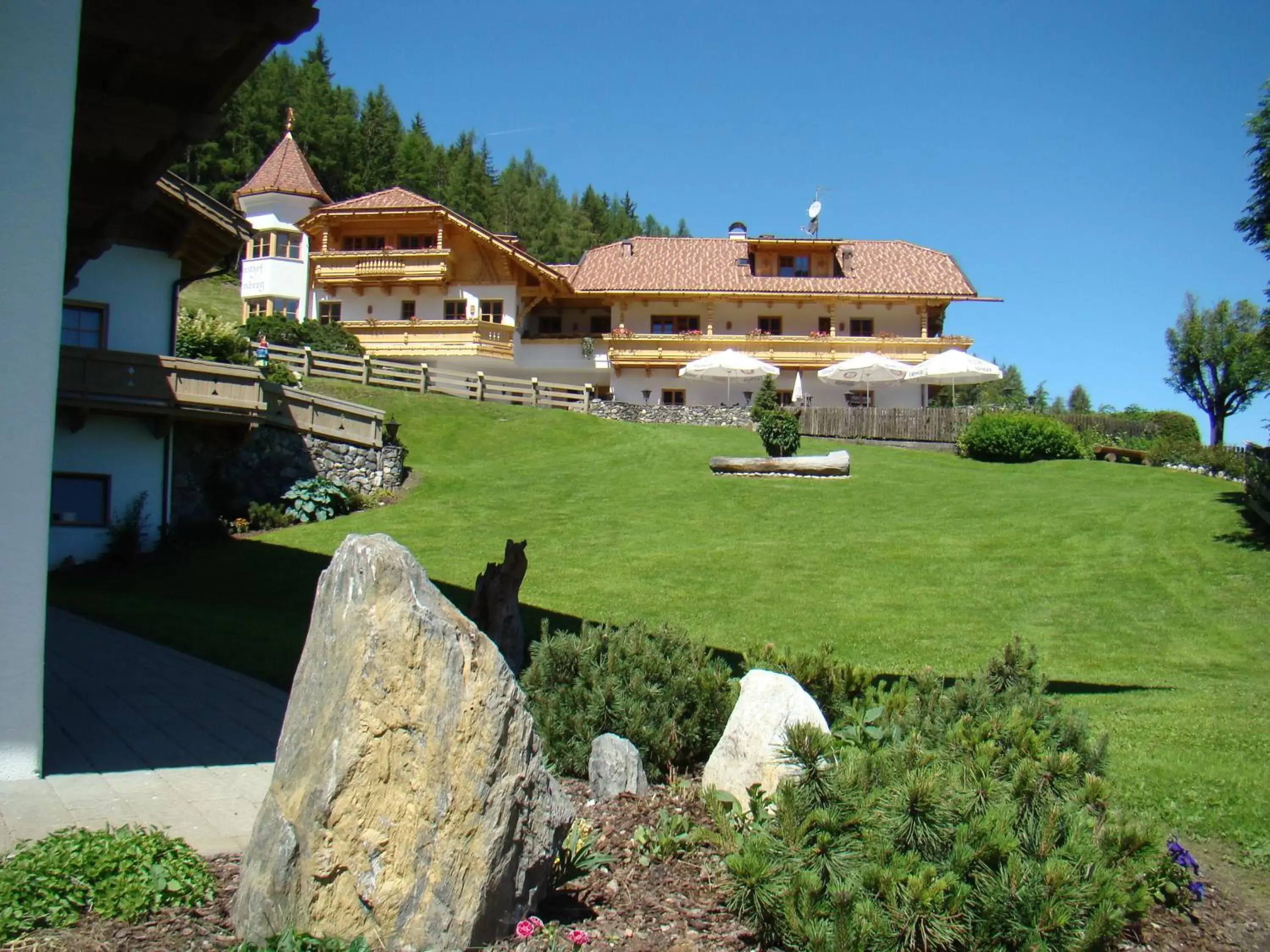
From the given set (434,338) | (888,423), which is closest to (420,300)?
(434,338)

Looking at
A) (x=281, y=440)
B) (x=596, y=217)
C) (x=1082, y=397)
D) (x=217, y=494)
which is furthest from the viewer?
(x=596, y=217)

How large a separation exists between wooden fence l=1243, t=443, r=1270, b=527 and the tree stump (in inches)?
628

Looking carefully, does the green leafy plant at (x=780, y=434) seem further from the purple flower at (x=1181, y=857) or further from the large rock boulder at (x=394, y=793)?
the large rock boulder at (x=394, y=793)

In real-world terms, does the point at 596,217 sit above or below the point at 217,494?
above

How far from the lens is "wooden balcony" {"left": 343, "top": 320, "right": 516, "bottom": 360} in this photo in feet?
Answer: 153

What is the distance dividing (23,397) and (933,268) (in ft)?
159

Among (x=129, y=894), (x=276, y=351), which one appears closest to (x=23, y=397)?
(x=129, y=894)

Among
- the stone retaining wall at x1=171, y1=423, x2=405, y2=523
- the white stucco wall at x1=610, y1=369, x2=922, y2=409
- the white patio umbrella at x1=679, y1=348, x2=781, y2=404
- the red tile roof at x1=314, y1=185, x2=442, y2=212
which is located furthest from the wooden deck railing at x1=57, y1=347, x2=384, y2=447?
the red tile roof at x1=314, y1=185, x2=442, y2=212

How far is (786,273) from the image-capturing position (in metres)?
50.3

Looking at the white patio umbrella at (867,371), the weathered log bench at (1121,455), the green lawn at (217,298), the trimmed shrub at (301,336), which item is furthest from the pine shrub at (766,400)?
the green lawn at (217,298)

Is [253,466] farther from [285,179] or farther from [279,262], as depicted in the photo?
[285,179]

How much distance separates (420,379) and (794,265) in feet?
68.6

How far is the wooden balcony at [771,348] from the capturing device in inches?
1861

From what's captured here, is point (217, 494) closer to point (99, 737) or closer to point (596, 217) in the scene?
point (99, 737)
